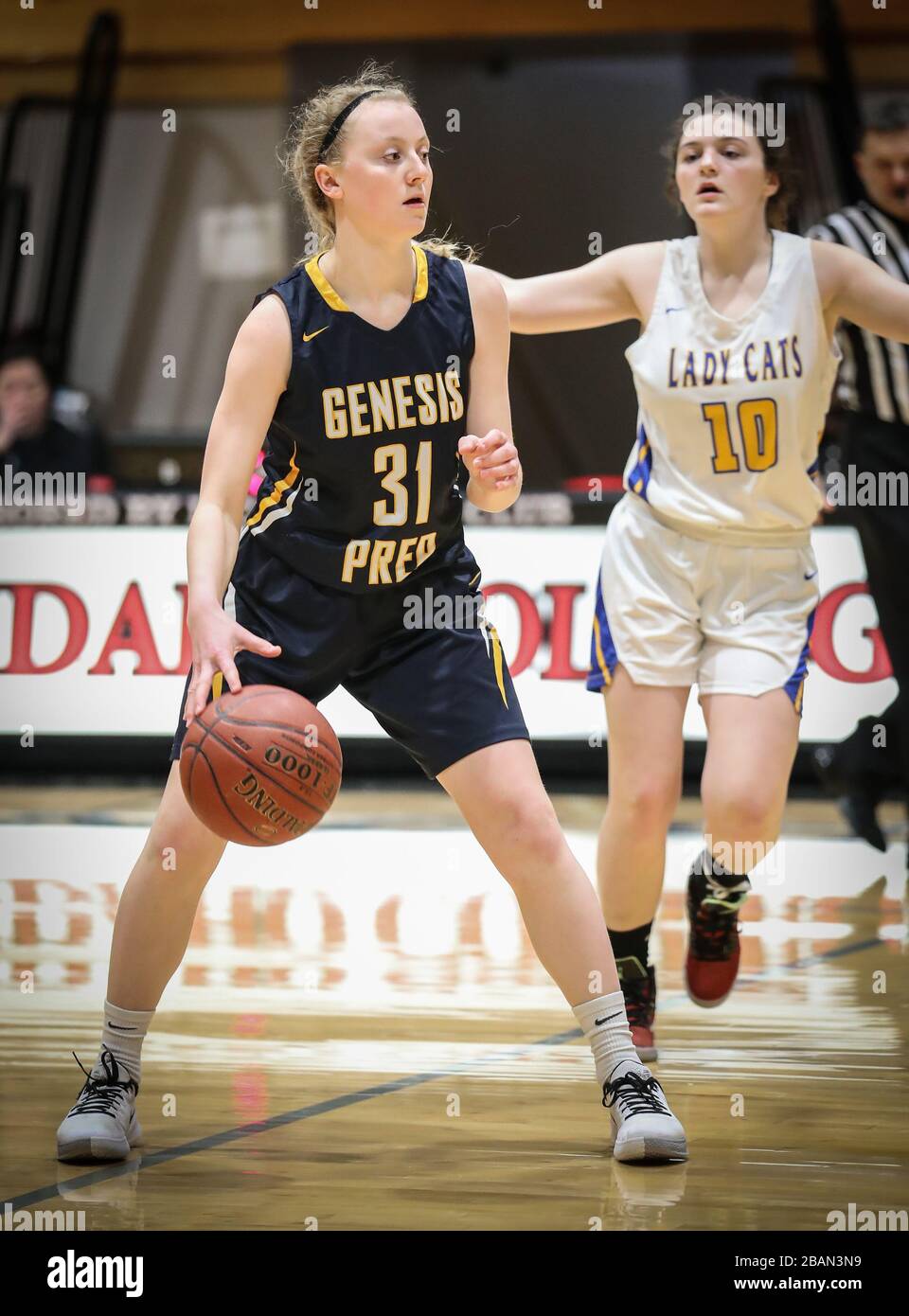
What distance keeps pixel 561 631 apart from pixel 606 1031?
4749 mm

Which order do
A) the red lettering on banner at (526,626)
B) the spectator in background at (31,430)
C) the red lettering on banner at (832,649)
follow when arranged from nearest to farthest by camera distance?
the red lettering on banner at (832,649) < the red lettering on banner at (526,626) < the spectator in background at (31,430)

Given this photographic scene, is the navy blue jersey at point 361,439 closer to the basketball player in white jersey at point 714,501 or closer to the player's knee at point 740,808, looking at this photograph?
the basketball player in white jersey at point 714,501

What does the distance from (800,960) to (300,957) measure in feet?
4.57

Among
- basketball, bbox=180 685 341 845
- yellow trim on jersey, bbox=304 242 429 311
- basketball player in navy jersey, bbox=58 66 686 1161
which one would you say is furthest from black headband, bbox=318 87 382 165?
basketball, bbox=180 685 341 845

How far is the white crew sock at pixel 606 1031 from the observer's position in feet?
10.2

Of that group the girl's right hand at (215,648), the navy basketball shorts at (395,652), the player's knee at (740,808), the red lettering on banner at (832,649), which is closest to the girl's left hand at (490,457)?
the navy basketball shorts at (395,652)

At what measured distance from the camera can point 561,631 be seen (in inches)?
307

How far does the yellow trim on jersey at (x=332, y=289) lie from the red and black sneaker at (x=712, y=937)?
1462mm

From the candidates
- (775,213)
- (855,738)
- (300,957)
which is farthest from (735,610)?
(855,738)

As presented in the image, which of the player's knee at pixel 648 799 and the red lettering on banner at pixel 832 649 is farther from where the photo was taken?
the red lettering on banner at pixel 832 649

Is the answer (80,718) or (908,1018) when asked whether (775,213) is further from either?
(80,718)

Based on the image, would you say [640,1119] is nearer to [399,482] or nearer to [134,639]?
[399,482]

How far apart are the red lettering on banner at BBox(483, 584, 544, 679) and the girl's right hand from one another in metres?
4.86

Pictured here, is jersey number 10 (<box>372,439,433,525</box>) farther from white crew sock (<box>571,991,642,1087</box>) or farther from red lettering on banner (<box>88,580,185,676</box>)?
red lettering on banner (<box>88,580,185,676</box>)
